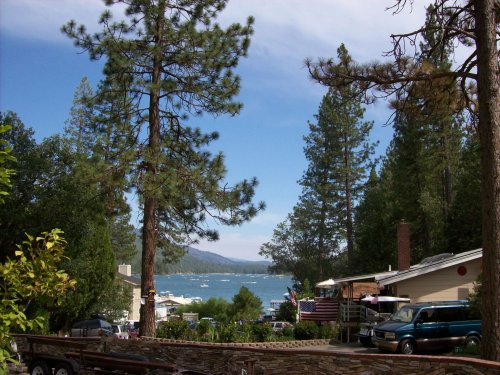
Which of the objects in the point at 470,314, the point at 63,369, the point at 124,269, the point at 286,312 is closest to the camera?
the point at 63,369

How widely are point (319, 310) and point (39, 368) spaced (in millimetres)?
17300

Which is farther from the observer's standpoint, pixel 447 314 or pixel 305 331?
pixel 305 331

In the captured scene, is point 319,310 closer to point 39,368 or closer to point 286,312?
point 286,312

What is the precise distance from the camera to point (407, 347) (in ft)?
60.6

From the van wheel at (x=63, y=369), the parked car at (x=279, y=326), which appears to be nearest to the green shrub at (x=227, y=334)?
the parked car at (x=279, y=326)

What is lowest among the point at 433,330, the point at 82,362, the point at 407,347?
the point at 407,347

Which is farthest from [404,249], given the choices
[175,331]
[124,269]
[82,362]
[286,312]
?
[124,269]

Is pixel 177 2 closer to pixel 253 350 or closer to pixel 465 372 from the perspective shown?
pixel 253 350

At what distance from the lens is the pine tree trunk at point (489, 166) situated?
963 cm

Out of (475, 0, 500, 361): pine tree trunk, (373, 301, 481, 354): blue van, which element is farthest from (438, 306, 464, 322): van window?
(475, 0, 500, 361): pine tree trunk

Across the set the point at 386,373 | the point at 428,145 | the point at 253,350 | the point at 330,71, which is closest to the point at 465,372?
the point at 386,373

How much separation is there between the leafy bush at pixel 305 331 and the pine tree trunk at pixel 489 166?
15337 millimetres

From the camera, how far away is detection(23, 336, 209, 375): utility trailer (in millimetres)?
11406

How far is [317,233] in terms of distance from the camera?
2216 inches
